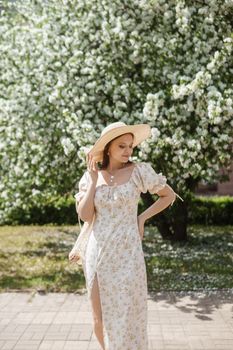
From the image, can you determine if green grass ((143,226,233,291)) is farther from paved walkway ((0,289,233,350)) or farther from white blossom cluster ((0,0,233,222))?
white blossom cluster ((0,0,233,222))

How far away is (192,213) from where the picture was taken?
59.8 ft

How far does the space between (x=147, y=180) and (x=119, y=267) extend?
76 cm

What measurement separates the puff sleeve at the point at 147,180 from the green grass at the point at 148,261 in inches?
168

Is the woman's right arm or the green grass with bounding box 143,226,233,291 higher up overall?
the woman's right arm

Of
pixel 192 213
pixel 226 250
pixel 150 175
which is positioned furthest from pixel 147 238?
pixel 150 175

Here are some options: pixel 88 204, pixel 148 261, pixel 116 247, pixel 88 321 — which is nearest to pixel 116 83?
pixel 148 261

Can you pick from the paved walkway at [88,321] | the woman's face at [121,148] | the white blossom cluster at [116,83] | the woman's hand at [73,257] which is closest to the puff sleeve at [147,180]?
the woman's face at [121,148]

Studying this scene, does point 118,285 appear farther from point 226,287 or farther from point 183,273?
point 183,273

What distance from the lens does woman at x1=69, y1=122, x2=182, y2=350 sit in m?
4.50

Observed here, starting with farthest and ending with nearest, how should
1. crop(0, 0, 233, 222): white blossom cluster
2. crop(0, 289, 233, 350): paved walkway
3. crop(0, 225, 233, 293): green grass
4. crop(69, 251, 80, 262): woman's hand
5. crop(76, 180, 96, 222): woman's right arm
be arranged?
crop(0, 0, 233, 222): white blossom cluster < crop(0, 225, 233, 293): green grass < crop(0, 289, 233, 350): paved walkway < crop(69, 251, 80, 262): woman's hand < crop(76, 180, 96, 222): woman's right arm

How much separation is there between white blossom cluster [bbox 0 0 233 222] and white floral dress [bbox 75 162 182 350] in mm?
4502

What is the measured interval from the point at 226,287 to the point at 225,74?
3659 millimetres

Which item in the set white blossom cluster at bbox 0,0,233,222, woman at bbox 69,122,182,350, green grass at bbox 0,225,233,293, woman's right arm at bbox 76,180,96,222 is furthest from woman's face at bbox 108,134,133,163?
green grass at bbox 0,225,233,293

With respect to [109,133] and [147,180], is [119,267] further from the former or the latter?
[109,133]
